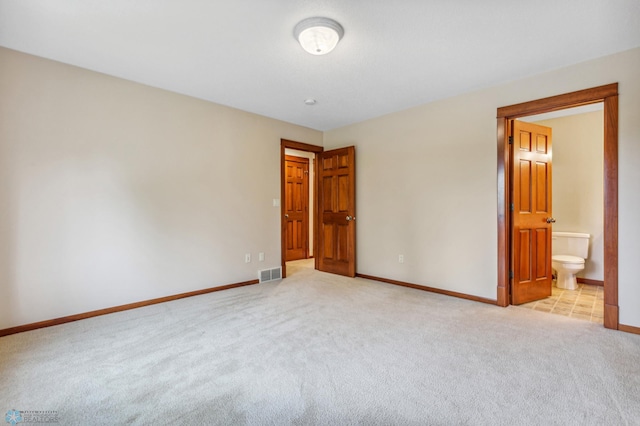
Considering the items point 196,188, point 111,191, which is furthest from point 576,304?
point 111,191

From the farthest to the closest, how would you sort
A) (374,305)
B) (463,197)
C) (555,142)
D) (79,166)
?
1. (555,142)
2. (463,197)
3. (374,305)
4. (79,166)

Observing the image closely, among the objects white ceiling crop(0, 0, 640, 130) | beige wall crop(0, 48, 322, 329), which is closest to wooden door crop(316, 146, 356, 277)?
beige wall crop(0, 48, 322, 329)

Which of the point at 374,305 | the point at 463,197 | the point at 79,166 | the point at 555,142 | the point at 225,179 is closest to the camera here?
the point at 79,166

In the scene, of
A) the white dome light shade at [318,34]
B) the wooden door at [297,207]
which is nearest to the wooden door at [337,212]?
the wooden door at [297,207]

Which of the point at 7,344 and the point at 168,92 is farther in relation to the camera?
the point at 168,92

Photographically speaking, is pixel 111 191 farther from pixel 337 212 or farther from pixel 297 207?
pixel 297 207

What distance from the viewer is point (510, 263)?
321 centimetres

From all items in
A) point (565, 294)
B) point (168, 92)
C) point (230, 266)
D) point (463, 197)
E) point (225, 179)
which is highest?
point (168, 92)

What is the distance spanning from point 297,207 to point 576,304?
460 centimetres

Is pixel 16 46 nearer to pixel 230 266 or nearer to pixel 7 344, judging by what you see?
pixel 7 344

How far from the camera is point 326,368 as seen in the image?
1.92 m

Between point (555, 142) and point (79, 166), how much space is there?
6163 mm

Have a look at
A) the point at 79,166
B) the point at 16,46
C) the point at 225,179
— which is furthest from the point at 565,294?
the point at 16,46
